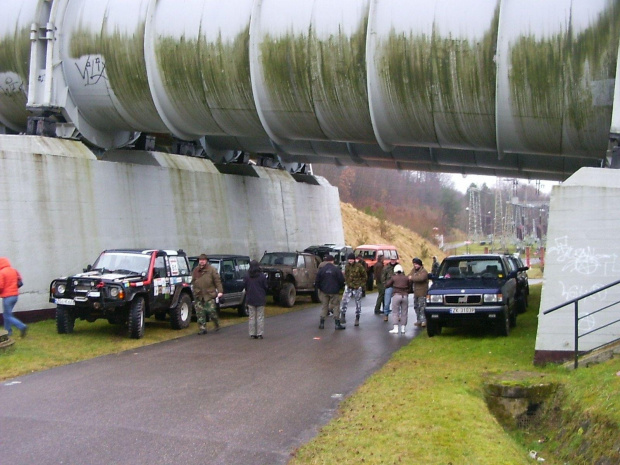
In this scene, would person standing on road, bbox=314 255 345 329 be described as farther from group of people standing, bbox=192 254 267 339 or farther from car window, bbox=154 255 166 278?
car window, bbox=154 255 166 278

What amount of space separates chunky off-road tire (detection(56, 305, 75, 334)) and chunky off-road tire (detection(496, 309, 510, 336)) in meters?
9.25

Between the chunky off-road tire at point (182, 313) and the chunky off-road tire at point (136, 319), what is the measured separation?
1651mm

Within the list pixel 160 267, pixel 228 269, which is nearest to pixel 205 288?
pixel 160 267

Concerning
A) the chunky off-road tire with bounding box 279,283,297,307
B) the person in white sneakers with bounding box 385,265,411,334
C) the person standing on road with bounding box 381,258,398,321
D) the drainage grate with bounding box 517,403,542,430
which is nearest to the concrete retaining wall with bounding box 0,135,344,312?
the chunky off-road tire with bounding box 279,283,297,307

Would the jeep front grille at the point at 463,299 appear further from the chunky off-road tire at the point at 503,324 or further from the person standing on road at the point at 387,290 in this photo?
the person standing on road at the point at 387,290

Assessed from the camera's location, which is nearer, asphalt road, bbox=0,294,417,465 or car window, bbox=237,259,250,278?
asphalt road, bbox=0,294,417,465

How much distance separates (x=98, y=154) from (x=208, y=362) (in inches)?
464

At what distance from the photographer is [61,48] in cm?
1980

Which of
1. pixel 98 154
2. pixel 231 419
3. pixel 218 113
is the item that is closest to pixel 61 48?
pixel 98 154

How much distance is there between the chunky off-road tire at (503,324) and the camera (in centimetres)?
1436

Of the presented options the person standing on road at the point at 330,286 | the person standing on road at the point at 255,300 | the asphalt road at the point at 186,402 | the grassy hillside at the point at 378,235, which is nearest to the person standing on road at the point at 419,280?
the person standing on road at the point at 330,286

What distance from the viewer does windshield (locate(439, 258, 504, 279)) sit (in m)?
16.0

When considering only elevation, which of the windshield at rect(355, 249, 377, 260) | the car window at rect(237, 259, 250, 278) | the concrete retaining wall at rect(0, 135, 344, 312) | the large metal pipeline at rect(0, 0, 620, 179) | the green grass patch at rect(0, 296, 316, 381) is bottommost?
the windshield at rect(355, 249, 377, 260)

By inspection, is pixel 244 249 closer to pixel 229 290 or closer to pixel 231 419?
pixel 229 290
